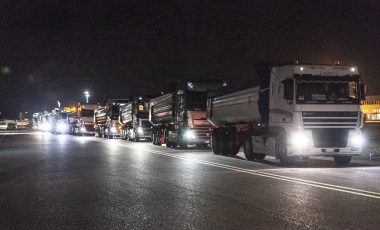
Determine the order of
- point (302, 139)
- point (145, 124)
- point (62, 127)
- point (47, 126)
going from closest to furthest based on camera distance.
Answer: point (302, 139) < point (145, 124) < point (62, 127) < point (47, 126)

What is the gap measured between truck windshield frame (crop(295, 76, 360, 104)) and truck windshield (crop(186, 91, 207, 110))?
1208cm

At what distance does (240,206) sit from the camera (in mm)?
9172

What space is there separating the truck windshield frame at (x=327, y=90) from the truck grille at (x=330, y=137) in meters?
0.90

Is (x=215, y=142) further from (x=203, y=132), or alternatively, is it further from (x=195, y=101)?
(x=195, y=101)

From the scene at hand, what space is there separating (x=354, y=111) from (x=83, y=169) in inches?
336

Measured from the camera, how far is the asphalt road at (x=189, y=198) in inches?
309

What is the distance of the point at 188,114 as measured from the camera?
96.8 feet

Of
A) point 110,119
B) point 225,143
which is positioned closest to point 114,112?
point 110,119

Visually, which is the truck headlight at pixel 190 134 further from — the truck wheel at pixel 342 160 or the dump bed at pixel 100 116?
the dump bed at pixel 100 116

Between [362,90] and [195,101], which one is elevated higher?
[195,101]

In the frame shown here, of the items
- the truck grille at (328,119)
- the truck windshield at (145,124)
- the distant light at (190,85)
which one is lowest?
the truck grille at (328,119)

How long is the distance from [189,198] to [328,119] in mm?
8701

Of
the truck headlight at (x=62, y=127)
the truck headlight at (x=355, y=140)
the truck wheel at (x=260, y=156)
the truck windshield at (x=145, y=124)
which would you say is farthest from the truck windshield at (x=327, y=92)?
the truck headlight at (x=62, y=127)

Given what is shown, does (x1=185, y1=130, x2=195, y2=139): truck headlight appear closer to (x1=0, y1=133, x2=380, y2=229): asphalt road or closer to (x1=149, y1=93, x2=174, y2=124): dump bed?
(x1=149, y1=93, x2=174, y2=124): dump bed
